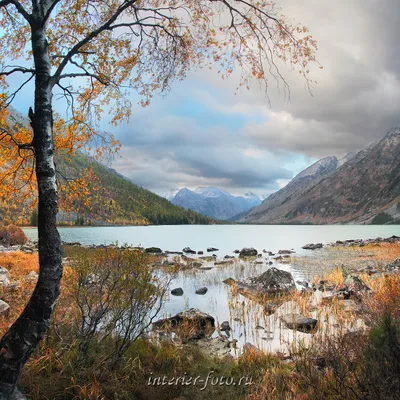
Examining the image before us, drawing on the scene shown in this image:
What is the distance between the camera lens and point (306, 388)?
5.68 metres

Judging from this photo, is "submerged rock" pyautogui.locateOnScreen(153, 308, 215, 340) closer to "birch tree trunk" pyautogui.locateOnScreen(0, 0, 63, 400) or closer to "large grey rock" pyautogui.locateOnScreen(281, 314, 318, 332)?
"large grey rock" pyautogui.locateOnScreen(281, 314, 318, 332)

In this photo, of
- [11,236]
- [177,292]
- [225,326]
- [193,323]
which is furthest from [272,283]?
[11,236]

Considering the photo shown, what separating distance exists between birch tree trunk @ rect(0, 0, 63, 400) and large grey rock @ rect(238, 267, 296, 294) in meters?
13.9

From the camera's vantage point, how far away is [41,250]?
15.6 feet

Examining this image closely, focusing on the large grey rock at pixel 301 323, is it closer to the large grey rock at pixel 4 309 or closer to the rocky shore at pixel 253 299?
the rocky shore at pixel 253 299

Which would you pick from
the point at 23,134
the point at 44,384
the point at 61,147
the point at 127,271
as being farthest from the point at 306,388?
the point at 23,134

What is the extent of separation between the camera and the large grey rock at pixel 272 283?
16969mm

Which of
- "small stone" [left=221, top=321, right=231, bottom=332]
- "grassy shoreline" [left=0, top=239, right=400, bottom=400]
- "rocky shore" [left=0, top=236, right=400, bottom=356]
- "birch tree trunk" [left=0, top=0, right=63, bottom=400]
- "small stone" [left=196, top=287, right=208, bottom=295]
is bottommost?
"small stone" [left=196, top=287, right=208, bottom=295]

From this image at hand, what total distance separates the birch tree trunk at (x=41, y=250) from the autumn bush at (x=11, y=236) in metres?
38.8

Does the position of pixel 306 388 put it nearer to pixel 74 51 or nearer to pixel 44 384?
pixel 44 384

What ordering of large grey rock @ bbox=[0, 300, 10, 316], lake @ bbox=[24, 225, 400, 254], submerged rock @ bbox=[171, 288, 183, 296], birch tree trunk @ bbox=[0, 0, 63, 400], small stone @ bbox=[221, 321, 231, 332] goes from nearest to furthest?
birch tree trunk @ bbox=[0, 0, 63, 400] < large grey rock @ bbox=[0, 300, 10, 316] < small stone @ bbox=[221, 321, 231, 332] < submerged rock @ bbox=[171, 288, 183, 296] < lake @ bbox=[24, 225, 400, 254]

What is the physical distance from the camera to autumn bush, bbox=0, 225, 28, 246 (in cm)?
3769

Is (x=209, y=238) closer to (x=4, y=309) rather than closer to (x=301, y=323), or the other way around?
(x=301, y=323)

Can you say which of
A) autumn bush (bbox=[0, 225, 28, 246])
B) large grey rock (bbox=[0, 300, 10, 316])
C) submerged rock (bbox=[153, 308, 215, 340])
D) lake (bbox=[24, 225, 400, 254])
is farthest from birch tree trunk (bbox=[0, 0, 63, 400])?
autumn bush (bbox=[0, 225, 28, 246])
